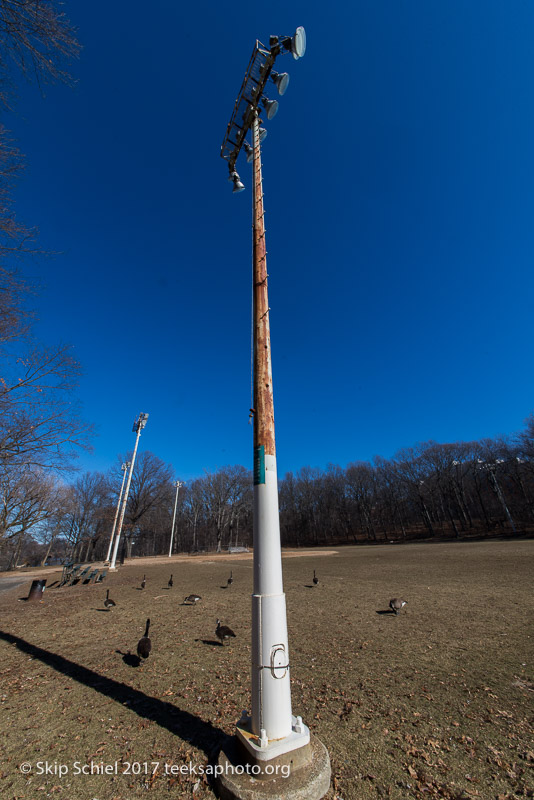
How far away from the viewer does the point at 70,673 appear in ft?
18.7

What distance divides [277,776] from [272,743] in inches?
8.9

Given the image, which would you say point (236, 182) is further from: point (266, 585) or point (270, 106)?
point (266, 585)

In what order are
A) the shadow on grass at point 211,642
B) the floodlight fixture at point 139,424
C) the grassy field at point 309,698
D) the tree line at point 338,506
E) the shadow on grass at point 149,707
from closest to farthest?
1. the grassy field at point 309,698
2. the shadow on grass at point 149,707
3. the shadow on grass at point 211,642
4. the floodlight fixture at point 139,424
5. the tree line at point 338,506

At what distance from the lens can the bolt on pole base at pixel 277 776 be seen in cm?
259

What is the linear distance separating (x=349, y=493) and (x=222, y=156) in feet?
252

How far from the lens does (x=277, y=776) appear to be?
2.71m

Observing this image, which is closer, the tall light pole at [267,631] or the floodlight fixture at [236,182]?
the tall light pole at [267,631]

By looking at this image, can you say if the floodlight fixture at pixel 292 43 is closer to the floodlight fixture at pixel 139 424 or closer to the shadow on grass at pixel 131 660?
the shadow on grass at pixel 131 660

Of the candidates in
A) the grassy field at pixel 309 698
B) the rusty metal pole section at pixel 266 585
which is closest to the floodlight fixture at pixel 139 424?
the grassy field at pixel 309 698

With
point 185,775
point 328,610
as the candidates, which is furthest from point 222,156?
point 328,610

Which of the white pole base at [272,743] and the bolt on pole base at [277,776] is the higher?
the white pole base at [272,743]

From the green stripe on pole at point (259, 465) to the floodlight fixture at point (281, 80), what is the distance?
19.2 feet

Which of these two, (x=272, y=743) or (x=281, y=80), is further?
(x=281, y=80)

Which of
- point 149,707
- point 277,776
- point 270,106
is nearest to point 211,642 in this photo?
point 149,707
